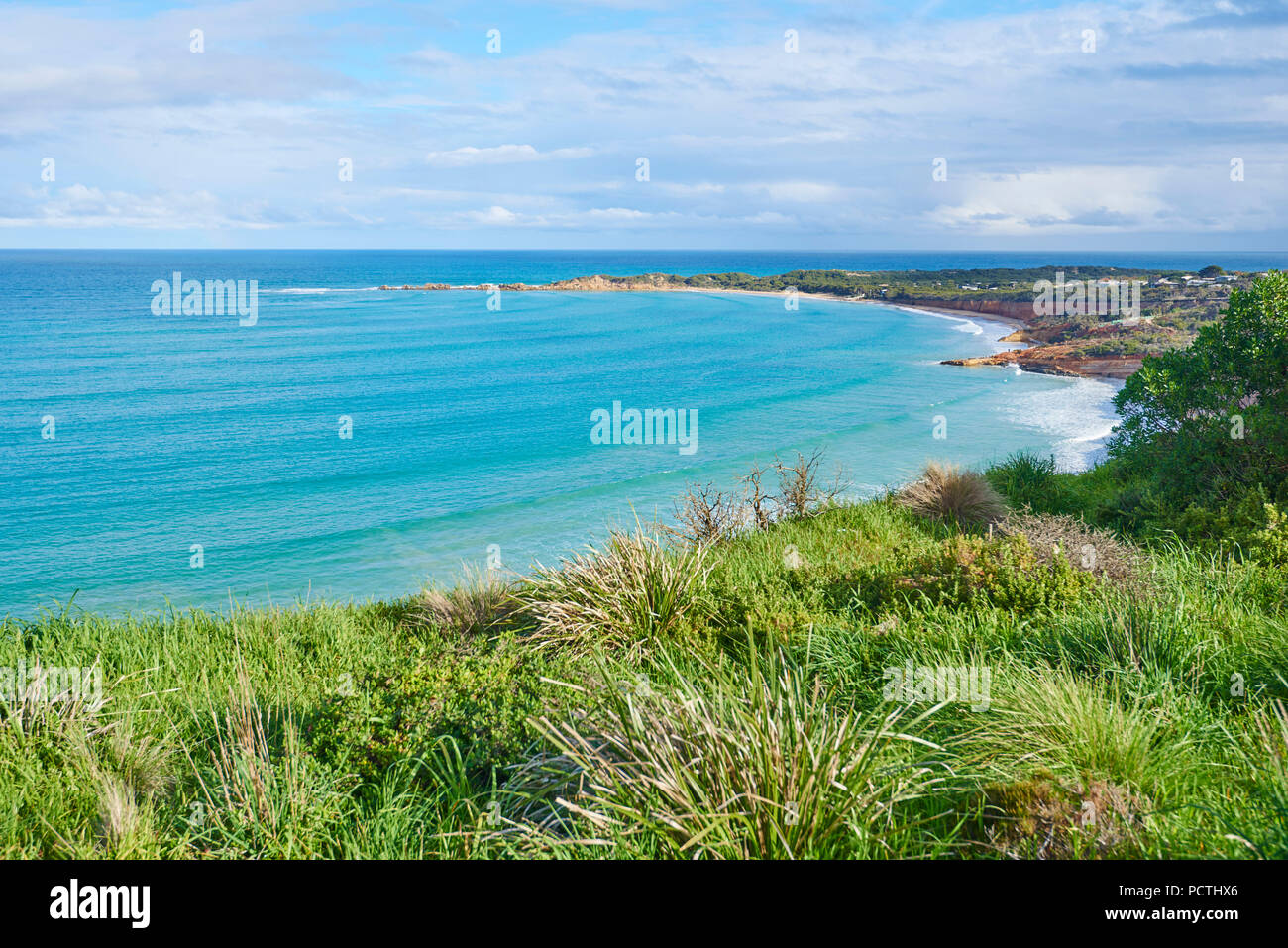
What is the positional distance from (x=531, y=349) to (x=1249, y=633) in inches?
1822

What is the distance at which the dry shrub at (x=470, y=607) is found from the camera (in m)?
7.91

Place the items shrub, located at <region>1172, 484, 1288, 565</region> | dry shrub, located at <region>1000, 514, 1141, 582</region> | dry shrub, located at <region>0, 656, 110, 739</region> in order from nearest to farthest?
dry shrub, located at <region>0, 656, 110, 739</region> < dry shrub, located at <region>1000, 514, 1141, 582</region> < shrub, located at <region>1172, 484, 1288, 565</region>

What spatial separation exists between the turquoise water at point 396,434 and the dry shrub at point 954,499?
4.97m

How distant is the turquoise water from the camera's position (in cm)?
1752

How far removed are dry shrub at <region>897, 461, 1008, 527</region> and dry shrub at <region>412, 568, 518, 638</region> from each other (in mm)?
6889

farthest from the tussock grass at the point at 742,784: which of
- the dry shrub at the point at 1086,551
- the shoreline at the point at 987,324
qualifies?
the shoreline at the point at 987,324

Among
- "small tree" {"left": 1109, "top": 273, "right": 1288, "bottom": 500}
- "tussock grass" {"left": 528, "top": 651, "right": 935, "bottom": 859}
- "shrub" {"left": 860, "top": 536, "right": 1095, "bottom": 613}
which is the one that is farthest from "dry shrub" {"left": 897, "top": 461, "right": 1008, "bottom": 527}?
"tussock grass" {"left": 528, "top": 651, "right": 935, "bottom": 859}

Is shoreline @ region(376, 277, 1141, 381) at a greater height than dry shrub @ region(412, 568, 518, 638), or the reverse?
shoreline @ region(376, 277, 1141, 381)

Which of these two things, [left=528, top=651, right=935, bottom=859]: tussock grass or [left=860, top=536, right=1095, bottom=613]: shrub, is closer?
[left=528, top=651, right=935, bottom=859]: tussock grass

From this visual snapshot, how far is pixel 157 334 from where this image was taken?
5397 centimetres

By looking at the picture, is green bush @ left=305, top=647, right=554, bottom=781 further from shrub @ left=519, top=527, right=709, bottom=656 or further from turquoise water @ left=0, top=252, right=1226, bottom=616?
turquoise water @ left=0, top=252, right=1226, bottom=616

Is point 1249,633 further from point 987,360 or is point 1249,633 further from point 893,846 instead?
point 987,360

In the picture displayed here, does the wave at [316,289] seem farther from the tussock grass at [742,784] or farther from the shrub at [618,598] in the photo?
the tussock grass at [742,784]
